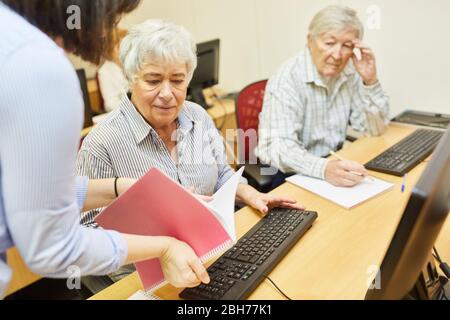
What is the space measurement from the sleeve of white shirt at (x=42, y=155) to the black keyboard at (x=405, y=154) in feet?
4.17

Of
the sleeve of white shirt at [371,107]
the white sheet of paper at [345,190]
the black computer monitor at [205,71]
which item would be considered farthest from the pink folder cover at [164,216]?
the black computer monitor at [205,71]

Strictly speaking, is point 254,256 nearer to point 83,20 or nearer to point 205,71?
point 83,20

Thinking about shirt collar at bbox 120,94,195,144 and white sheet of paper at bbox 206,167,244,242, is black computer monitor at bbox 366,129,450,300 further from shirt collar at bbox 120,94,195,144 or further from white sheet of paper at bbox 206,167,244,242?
shirt collar at bbox 120,94,195,144

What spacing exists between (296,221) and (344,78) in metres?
1.02

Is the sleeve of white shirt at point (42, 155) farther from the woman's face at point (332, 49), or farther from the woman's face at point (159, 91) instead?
the woman's face at point (332, 49)

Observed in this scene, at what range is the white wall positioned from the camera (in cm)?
213

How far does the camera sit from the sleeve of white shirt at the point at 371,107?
77.5 inches

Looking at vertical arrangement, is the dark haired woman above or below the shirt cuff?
above

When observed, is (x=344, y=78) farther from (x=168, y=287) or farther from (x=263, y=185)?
(x=168, y=287)

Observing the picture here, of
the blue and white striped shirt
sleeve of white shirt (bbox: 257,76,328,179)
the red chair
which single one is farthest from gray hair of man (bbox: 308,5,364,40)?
the blue and white striped shirt

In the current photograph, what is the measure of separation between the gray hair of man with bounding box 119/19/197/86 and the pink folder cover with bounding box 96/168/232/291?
24.8 inches

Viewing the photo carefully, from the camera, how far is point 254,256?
1.06 m

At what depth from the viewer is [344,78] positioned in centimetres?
198

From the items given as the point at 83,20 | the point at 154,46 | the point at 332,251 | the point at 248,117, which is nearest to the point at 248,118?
the point at 248,117
